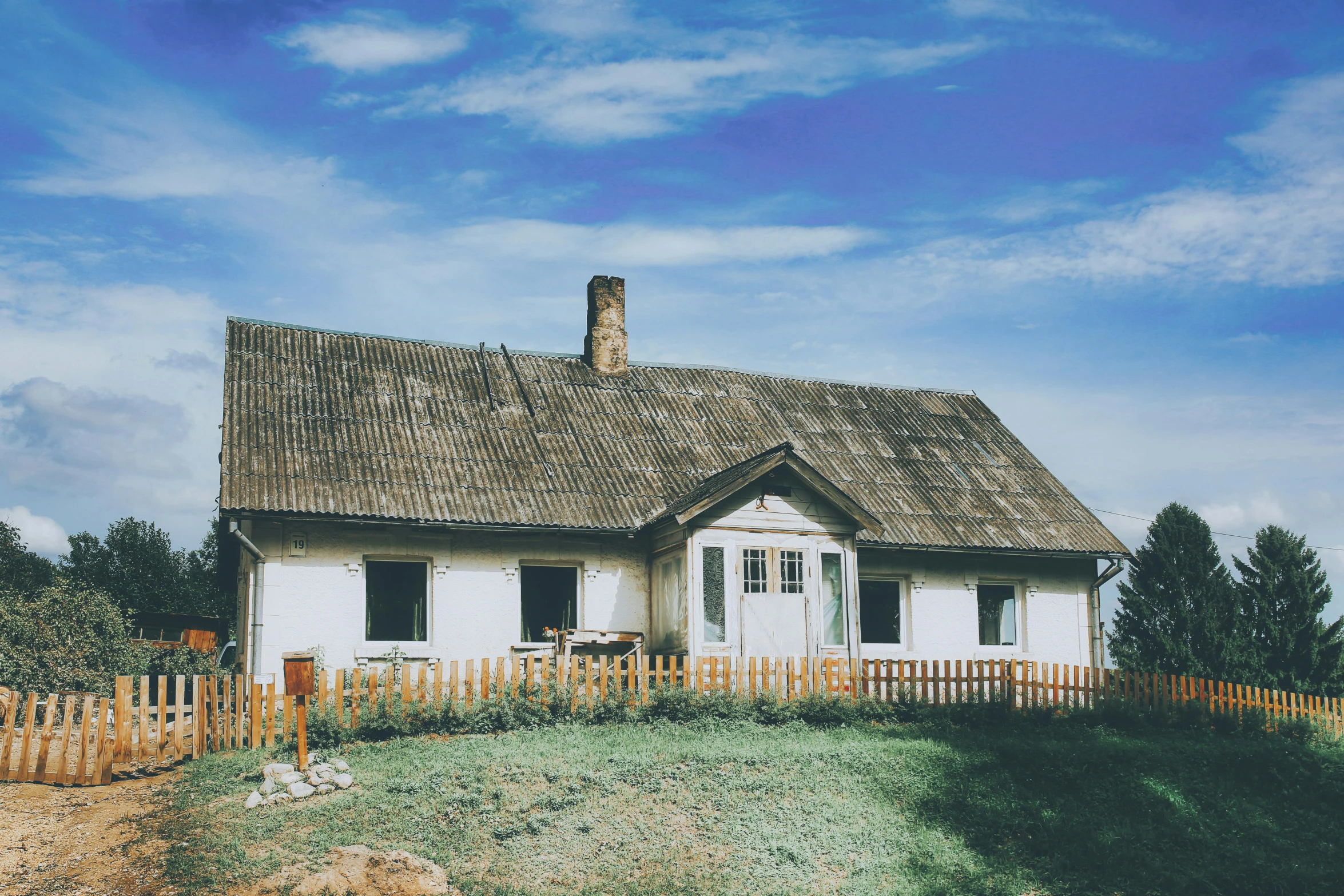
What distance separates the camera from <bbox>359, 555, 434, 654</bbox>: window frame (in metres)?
16.4

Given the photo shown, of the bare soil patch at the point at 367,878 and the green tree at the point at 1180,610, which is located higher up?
the green tree at the point at 1180,610

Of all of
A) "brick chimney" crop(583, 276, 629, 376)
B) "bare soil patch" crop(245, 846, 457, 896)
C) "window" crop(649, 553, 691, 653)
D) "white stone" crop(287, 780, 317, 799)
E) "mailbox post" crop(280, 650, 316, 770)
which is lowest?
"bare soil patch" crop(245, 846, 457, 896)

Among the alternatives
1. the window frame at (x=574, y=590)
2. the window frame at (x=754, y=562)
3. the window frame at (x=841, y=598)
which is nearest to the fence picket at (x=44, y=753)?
the window frame at (x=574, y=590)

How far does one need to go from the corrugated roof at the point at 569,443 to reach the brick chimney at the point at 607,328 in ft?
1.00

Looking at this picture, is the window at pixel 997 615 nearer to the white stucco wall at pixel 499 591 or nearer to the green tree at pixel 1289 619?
the white stucco wall at pixel 499 591

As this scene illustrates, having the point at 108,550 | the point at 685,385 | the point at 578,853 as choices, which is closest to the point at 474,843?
the point at 578,853

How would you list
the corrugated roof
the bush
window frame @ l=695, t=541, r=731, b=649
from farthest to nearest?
the corrugated roof
window frame @ l=695, t=541, r=731, b=649
the bush

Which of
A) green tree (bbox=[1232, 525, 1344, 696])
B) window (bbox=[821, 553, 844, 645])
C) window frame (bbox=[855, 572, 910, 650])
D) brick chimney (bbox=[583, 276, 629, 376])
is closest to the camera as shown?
window (bbox=[821, 553, 844, 645])

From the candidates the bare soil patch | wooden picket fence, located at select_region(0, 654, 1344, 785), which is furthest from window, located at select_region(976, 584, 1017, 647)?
the bare soil patch

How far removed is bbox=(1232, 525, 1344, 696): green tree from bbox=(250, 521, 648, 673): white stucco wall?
51.8 ft

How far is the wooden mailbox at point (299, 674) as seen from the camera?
1220cm

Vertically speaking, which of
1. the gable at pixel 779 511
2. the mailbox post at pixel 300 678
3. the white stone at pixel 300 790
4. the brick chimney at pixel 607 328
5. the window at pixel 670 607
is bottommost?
the white stone at pixel 300 790

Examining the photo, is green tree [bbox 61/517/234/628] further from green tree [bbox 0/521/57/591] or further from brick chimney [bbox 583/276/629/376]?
brick chimney [bbox 583/276/629/376]

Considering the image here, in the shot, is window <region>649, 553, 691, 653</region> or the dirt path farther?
window <region>649, 553, 691, 653</region>
